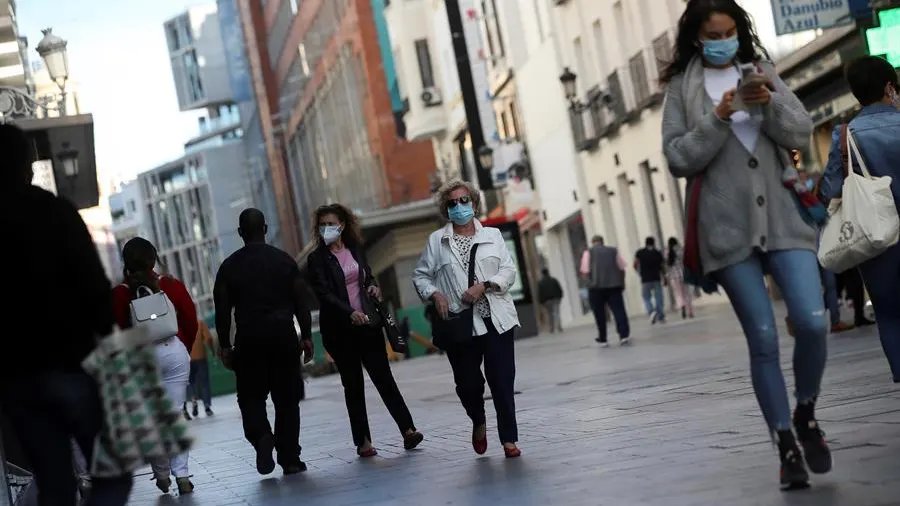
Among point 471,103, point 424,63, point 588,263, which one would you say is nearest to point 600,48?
point 471,103

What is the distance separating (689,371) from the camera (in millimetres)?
17719

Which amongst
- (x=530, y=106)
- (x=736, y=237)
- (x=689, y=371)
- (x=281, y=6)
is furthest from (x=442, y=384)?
(x=281, y=6)

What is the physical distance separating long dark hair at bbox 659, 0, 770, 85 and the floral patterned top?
11.4ft

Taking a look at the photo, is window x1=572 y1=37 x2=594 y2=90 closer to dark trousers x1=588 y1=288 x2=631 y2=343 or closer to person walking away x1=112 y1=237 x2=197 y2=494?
dark trousers x1=588 y1=288 x2=631 y2=343

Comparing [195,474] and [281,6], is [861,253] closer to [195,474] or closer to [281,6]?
[195,474]

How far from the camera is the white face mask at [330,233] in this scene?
1372cm

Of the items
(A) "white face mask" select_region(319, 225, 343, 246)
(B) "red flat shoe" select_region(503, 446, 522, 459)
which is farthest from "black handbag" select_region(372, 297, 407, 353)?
(B) "red flat shoe" select_region(503, 446, 522, 459)

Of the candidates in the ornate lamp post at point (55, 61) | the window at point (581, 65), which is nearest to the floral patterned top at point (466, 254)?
the ornate lamp post at point (55, 61)

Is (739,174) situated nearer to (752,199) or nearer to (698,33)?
(752,199)

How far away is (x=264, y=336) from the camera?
41.0 ft

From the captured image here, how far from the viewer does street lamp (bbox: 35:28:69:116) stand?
2820 cm

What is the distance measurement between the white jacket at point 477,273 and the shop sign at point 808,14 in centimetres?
1620

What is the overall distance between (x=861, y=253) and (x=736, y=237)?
2.78m

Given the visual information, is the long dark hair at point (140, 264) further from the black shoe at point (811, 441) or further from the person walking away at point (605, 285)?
the person walking away at point (605, 285)
